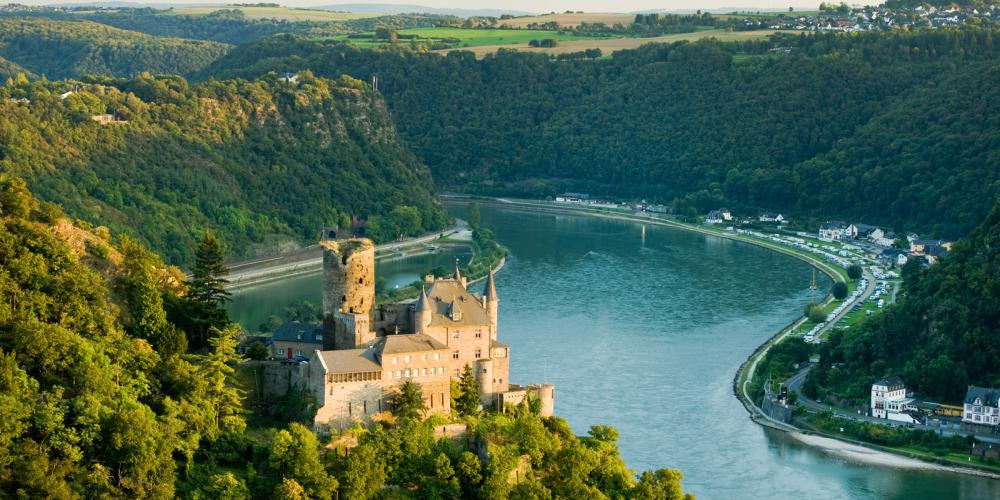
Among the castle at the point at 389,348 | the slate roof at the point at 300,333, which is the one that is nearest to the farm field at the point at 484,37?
the slate roof at the point at 300,333

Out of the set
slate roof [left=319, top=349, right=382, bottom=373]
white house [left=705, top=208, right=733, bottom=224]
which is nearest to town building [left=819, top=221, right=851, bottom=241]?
white house [left=705, top=208, right=733, bottom=224]

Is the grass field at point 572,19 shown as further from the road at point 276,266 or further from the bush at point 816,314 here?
the bush at point 816,314

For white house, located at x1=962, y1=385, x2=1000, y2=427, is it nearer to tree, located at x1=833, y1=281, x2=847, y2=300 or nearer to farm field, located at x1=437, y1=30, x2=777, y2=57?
tree, located at x1=833, y1=281, x2=847, y2=300

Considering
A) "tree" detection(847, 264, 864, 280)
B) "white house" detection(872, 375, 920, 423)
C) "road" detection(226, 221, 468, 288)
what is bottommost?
"road" detection(226, 221, 468, 288)

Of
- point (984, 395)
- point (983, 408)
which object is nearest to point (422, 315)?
point (983, 408)

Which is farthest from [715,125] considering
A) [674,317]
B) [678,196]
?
[674,317]

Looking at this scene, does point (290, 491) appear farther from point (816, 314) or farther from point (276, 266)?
point (276, 266)
